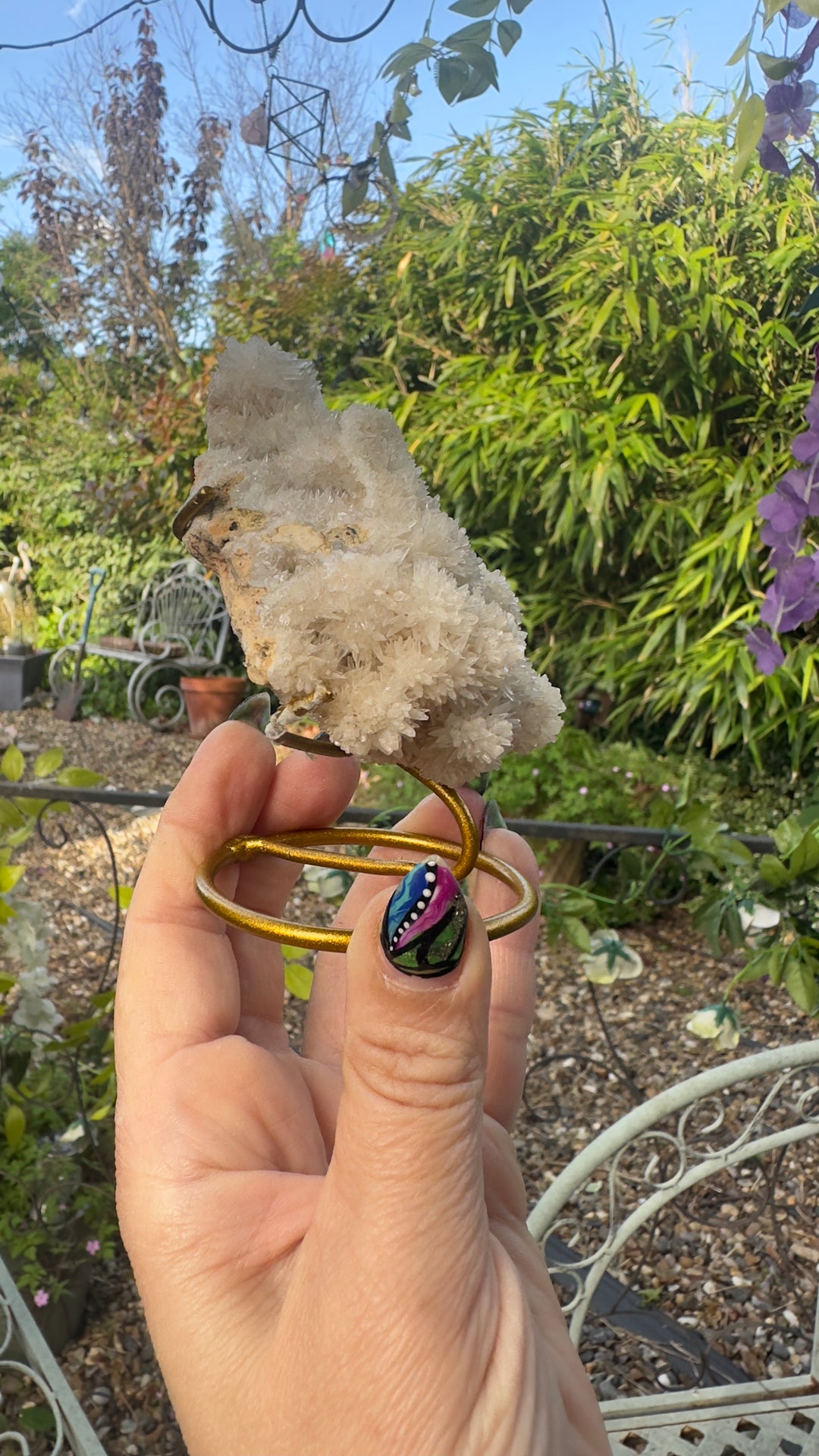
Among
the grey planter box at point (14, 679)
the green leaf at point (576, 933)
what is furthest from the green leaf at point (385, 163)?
the grey planter box at point (14, 679)

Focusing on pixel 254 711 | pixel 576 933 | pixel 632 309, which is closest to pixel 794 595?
pixel 254 711

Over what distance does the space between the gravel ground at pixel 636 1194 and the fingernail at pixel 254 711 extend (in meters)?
0.75

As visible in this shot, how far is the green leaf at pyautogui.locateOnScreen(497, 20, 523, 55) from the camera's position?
27.1 inches

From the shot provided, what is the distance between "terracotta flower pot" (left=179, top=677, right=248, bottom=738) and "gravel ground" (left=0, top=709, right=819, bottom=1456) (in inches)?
46.8

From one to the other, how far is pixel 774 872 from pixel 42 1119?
924 mm

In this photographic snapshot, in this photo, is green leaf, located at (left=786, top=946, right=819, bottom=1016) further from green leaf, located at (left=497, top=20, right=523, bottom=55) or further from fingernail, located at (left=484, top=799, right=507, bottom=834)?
green leaf, located at (left=497, top=20, right=523, bottom=55)

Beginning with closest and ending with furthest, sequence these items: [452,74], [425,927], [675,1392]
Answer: [425,927] → [452,74] → [675,1392]

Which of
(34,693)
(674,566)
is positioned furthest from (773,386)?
(34,693)

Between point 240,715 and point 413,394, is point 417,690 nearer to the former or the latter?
point 240,715

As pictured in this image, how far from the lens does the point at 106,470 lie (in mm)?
3826

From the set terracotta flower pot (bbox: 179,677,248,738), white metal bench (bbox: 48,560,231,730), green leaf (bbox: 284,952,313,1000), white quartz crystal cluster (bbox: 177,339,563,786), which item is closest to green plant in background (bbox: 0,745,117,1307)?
green leaf (bbox: 284,952,313,1000)

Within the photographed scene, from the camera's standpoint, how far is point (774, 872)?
0.91 metres

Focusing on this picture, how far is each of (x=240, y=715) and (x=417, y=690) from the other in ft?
0.60

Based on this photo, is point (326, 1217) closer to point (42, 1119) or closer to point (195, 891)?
point (195, 891)
